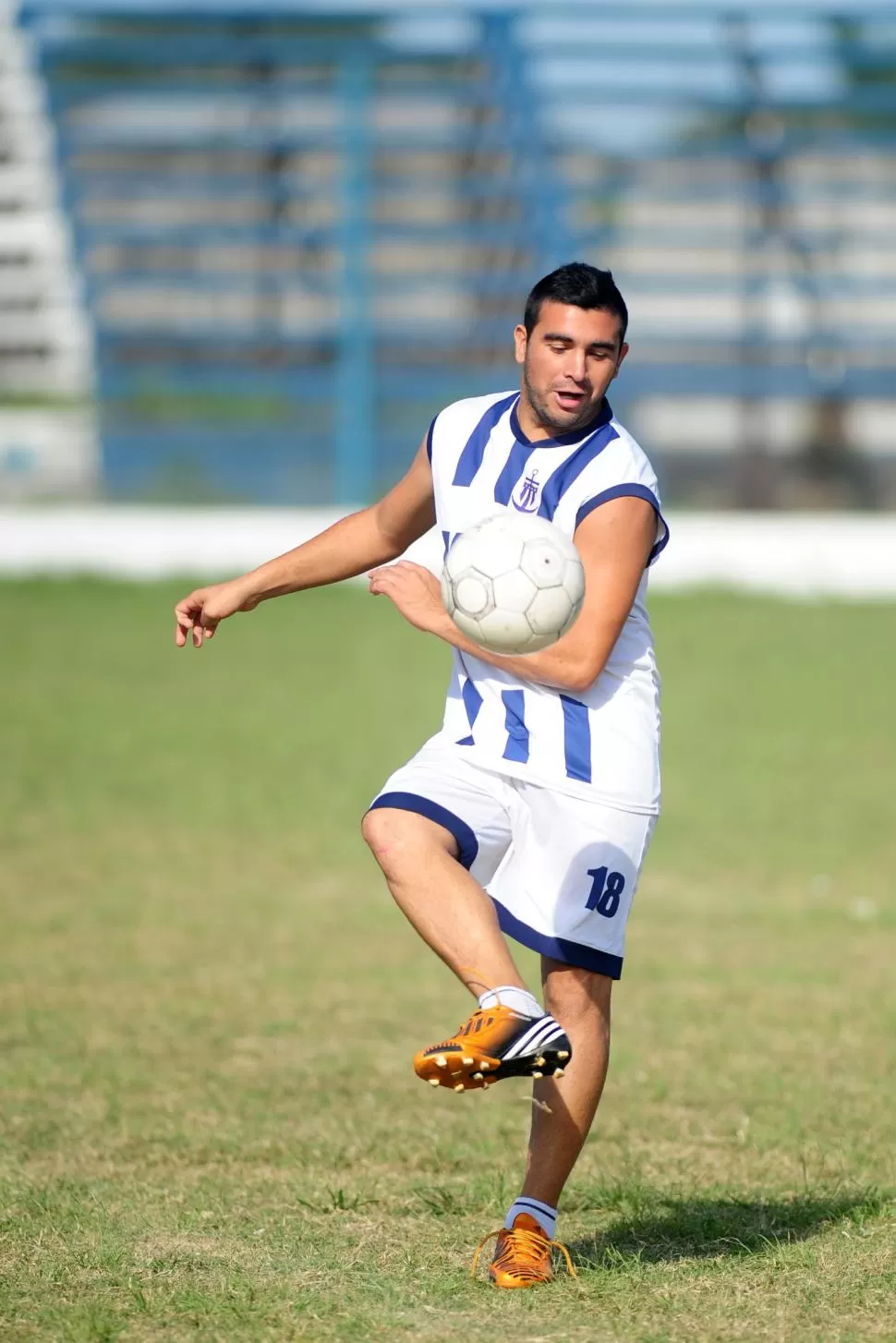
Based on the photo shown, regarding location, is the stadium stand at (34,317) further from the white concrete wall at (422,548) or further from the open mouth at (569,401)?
the open mouth at (569,401)

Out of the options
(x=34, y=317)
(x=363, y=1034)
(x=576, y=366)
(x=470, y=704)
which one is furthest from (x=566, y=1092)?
(x=34, y=317)

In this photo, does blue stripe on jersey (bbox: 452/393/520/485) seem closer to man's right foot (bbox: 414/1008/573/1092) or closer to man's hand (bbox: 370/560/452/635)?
man's hand (bbox: 370/560/452/635)

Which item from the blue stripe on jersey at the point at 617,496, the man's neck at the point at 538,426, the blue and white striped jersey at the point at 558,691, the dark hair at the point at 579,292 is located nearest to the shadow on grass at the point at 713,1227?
the blue and white striped jersey at the point at 558,691

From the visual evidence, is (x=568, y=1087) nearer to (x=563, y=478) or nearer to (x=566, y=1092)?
(x=566, y=1092)

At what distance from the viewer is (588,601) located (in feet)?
12.7

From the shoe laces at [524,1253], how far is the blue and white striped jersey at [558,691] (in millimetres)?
942

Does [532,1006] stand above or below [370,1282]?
above

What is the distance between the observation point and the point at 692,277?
19.8 metres

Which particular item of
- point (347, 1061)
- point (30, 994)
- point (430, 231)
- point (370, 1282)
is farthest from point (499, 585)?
point (430, 231)

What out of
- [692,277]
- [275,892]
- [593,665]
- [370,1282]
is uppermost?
[692,277]

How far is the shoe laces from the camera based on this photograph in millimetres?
3889

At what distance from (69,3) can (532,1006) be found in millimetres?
17586

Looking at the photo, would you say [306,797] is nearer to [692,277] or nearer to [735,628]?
[735,628]

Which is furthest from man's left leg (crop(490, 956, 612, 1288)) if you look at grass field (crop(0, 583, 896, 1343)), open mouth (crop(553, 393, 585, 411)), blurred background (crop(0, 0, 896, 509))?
blurred background (crop(0, 0, 896, 509))
